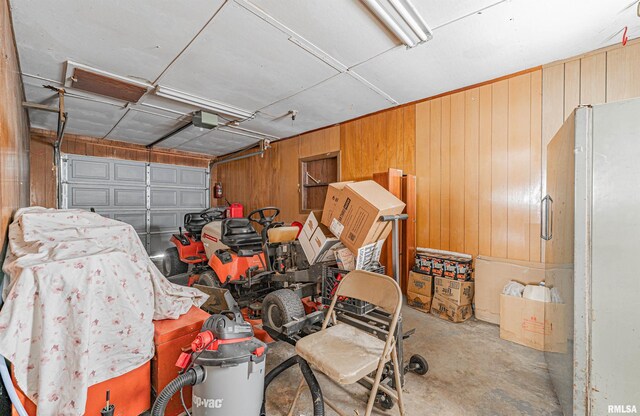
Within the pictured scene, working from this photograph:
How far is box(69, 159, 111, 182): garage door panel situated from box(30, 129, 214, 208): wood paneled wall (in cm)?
18

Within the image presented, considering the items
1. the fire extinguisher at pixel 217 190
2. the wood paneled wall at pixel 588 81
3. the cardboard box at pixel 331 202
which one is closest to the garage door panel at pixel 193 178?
the fire extinguisher at pixel 217 190

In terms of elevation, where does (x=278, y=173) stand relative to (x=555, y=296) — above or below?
above

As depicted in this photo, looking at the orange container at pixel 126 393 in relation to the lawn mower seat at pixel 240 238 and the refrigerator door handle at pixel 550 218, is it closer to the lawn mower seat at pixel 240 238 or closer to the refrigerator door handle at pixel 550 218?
the lawn mower seat at pixel 240 238

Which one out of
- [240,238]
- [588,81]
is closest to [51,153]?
[240,238]

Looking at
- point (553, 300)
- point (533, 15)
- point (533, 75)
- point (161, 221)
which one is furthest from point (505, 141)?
Answer: point (161, 221)

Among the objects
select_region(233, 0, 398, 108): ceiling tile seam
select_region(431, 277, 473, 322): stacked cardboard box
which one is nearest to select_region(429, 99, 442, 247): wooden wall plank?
select_region(431, 277, 473, 322): stacked cardboard box

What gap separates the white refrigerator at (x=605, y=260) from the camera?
4.00ft

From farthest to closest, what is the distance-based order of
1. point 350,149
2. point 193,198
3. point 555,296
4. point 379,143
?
point 193,198 → point 350,149 → point 379,143 → point 555,296

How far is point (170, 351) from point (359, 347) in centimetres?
113

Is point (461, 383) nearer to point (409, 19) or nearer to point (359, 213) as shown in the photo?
point (359, 213)

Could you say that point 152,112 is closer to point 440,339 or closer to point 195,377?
point 195,377

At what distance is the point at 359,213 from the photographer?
2.12 metres

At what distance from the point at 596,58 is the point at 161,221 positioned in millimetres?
7423

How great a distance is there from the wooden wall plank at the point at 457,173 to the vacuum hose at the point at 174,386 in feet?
9.88
